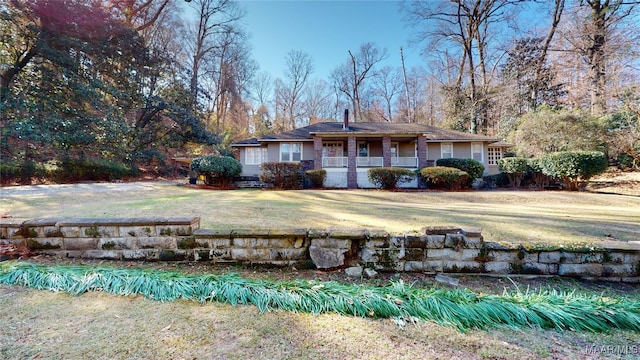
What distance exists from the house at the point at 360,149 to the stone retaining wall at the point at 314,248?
10.7m

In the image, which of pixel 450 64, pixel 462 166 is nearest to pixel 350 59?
pixel 450 64

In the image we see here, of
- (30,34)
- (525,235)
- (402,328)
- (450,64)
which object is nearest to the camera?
(402,328)

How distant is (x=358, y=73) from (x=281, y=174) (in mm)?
21195

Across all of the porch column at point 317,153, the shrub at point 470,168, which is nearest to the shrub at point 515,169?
the shrub at point 470,168

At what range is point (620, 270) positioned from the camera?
104 inches

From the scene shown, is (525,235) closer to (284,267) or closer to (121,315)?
(284,267)

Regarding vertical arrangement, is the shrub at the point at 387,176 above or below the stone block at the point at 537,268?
above

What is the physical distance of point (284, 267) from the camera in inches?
115

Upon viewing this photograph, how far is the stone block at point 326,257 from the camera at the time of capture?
9.30 feet

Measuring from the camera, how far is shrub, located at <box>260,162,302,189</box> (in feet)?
41.7

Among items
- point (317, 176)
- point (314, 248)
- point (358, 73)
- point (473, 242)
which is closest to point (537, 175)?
point (317, 176)

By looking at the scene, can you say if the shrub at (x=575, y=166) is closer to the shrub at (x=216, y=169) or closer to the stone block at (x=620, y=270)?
the stone block at (x=620, y=270)

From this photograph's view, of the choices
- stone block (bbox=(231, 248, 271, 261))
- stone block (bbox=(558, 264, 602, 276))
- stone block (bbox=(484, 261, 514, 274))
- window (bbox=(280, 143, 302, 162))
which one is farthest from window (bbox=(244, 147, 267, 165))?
stone block (bbox=(558, 264, 602, 276))

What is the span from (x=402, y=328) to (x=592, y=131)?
17.8 meters
